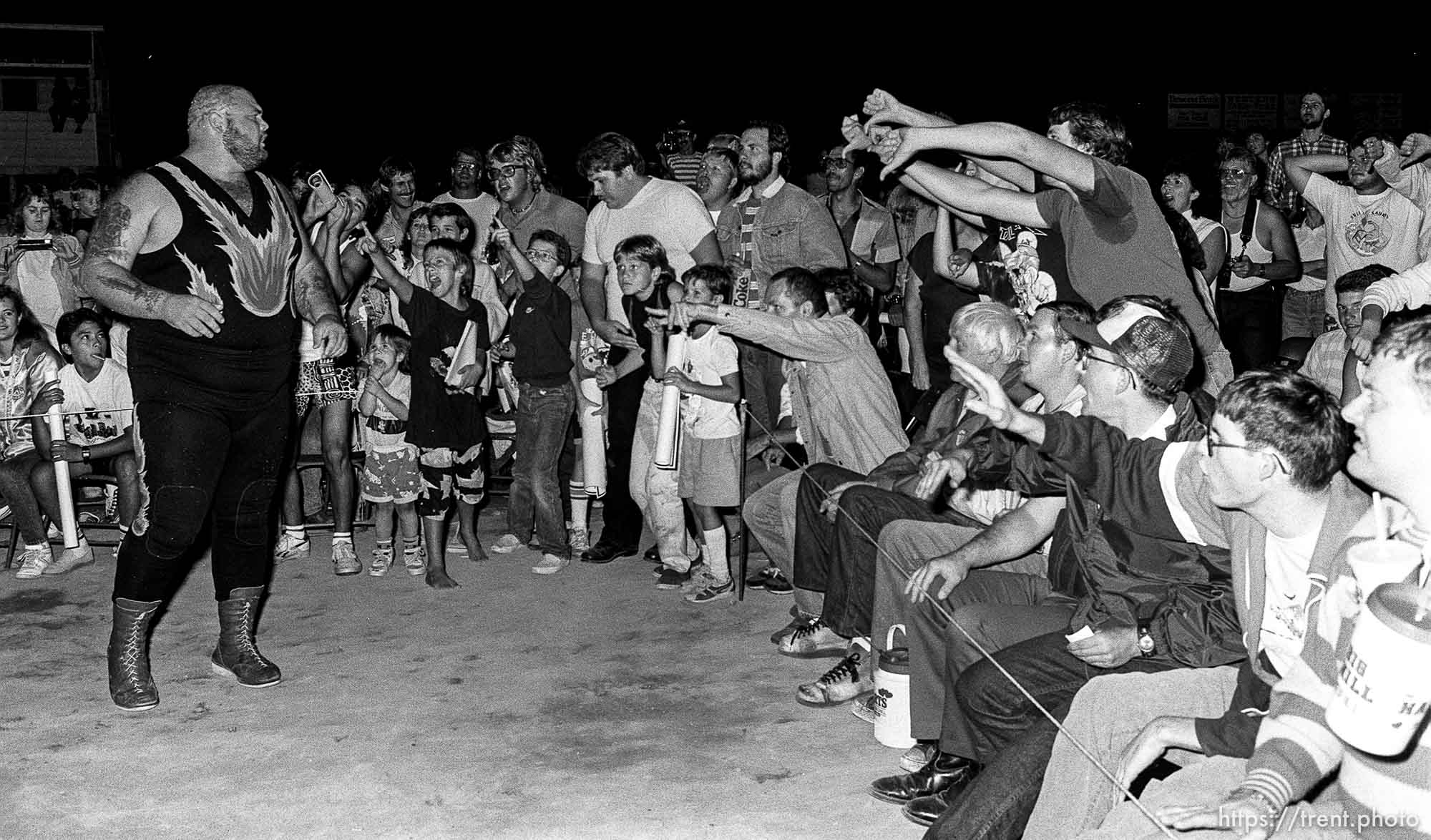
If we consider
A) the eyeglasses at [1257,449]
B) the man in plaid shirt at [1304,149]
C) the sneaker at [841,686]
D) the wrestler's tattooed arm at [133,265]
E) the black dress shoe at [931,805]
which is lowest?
the black dress shoe at [931,805]

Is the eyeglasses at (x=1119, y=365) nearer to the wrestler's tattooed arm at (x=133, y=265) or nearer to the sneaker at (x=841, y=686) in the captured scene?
the sneaker at (x=841, y=686)

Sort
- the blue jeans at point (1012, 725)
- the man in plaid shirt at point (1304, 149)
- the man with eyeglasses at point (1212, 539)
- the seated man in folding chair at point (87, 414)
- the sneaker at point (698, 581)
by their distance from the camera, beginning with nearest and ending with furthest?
1. the man with eyeglasses at point (1212, 539)
2. the blue jeans at point (1012, 725)
3. the sneaker at point (698, 581)
4. the seated man in folding chair at point (87, 414)
5. the man in plaid shirt at point (1304, 149)

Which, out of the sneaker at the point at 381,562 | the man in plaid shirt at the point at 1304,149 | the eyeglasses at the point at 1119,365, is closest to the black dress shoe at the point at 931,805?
the eyeglasses at the point at 1119,365

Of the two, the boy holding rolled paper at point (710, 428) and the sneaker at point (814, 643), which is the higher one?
the boy holding rolled paper at point (710, 428)

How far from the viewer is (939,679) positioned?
3.64 m

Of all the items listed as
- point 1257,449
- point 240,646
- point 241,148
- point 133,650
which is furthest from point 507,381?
point 1257,449

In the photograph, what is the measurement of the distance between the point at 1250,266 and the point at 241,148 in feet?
15.6

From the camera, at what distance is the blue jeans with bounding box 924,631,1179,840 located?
2.92 meters

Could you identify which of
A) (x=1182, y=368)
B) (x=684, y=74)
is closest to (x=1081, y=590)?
(x=1182, y=368)

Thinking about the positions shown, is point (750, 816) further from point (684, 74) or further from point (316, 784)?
point (684, 74)

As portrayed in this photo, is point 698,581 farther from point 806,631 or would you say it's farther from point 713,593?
point 806,631

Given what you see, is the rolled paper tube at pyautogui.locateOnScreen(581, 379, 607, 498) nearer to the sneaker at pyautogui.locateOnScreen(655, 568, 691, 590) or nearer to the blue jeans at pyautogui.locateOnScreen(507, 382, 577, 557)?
the blue jeans at pyautogui.locateOnScreen(507, 382, 577, 557)

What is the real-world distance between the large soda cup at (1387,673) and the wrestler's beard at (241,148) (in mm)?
3480

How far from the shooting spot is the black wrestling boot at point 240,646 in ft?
15.0
